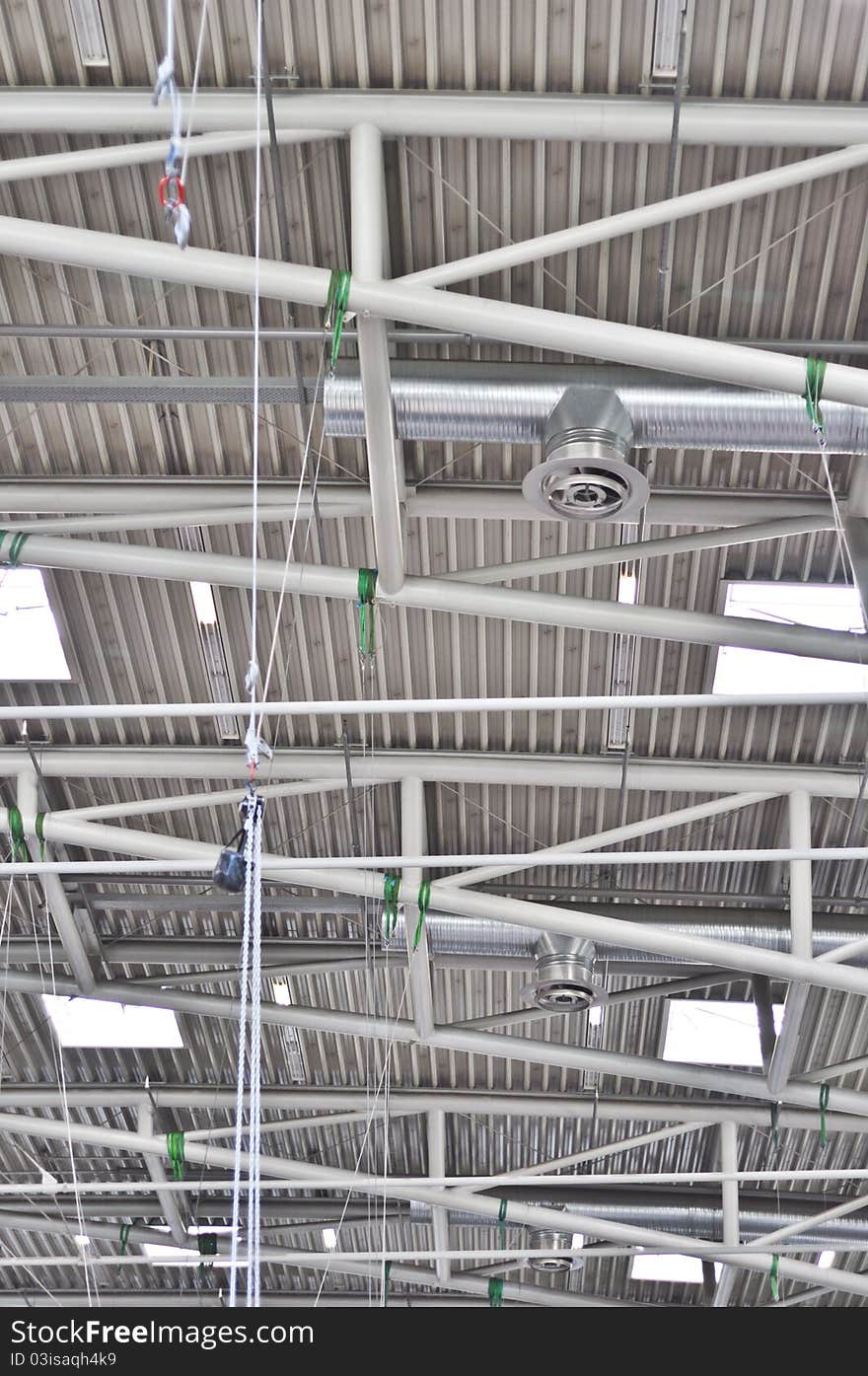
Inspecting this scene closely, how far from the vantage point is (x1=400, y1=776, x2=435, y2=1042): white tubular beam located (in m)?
15.0

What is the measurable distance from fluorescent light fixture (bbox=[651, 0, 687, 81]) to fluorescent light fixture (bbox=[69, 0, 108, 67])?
420cm

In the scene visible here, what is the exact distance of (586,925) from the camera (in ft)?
47.1

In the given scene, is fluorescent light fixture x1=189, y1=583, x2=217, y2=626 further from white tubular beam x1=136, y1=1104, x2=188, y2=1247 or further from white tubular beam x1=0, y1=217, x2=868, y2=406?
white tubular beam x1=136, y1=1104, x2=188, y2=1247

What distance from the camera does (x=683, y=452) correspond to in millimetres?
12914

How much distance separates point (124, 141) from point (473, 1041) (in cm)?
1075

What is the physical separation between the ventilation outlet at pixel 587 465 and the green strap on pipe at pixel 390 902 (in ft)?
17.2

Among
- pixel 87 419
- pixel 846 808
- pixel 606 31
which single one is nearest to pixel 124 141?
pixel 87 419

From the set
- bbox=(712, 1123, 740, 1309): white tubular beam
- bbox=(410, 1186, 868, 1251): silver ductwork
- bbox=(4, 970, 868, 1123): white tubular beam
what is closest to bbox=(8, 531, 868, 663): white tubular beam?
bbox=(4, 970, 868, 1123): white tubular beam

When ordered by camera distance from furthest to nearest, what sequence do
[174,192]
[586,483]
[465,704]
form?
1. [586,483]
2. [465,704]
3. [174,192]

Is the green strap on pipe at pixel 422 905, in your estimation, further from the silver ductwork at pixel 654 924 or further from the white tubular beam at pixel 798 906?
the white tubular beam at pixel 798 906

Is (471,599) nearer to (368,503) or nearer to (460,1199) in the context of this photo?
(368,503)

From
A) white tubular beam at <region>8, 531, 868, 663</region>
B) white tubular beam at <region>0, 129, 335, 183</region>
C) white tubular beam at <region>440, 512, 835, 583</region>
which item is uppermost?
white tubular beam at <region>0, 129, 335, 183</region>

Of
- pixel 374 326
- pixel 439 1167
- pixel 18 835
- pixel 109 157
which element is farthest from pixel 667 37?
pixel 439 1167

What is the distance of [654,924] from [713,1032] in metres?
4.44
